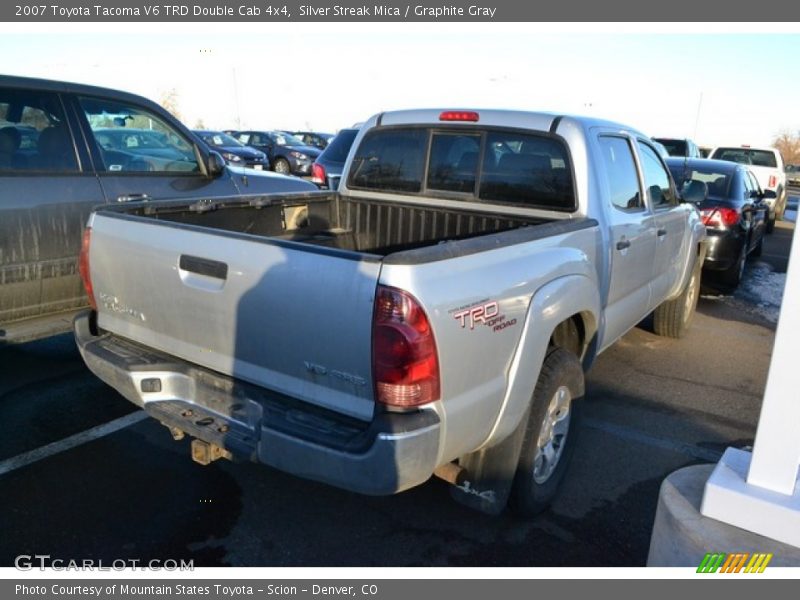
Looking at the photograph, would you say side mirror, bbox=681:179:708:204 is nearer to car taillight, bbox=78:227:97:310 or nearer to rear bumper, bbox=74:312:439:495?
rear bumper, bbox=74:312:439:495

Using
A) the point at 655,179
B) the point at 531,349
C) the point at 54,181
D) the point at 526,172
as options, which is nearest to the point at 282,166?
the point at 54,181

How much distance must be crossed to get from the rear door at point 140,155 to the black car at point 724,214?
5406 mm

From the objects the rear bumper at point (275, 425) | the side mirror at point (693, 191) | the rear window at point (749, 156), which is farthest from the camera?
the rear window at point (749, 156)

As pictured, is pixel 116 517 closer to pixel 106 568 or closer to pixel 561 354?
pixel 106 568

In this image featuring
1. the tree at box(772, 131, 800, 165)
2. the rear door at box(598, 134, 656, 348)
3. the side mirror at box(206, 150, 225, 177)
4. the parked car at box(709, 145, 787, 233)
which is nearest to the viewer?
the rear door at box(598, 134, 656, 348)

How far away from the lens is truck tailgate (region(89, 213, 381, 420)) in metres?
2.33

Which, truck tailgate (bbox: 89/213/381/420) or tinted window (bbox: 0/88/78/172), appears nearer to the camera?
truck tailgate (bbox: 89/213/381/420)

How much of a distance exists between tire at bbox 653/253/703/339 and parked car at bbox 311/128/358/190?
589cm

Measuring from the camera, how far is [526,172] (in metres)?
3.88

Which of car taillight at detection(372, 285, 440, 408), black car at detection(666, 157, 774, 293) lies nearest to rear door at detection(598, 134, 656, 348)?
car taillight at detection(372, 285, 440, 408)

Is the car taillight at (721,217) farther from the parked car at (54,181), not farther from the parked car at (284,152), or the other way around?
the parked car at (284,152)

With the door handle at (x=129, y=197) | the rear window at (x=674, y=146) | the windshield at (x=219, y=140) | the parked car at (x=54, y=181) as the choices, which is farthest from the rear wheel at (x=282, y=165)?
the door handle at (x=129, y=197)

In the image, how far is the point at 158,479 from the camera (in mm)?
3432

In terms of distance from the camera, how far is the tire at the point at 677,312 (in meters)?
6.04
